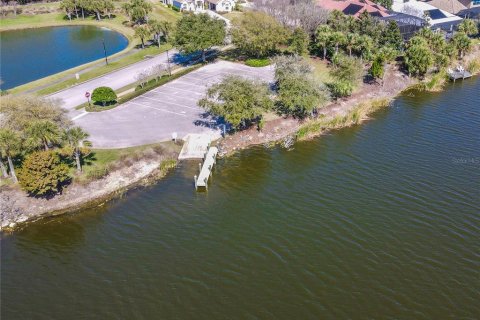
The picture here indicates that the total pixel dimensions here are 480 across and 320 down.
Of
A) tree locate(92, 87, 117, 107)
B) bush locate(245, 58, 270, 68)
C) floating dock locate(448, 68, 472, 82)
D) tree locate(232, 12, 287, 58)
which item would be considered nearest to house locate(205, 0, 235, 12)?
tree locate(232, 12, 287, 58)

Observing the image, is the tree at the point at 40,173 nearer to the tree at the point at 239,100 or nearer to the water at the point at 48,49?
the tree at the point at 239,100

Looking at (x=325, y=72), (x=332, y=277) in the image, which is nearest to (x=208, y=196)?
(x=332, y=277)

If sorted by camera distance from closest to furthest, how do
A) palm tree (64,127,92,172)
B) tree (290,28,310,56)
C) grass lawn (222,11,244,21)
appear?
palm tree (64,127,92,172) → tree (290,28,310,56) → grass lawn (222,11,244,21)

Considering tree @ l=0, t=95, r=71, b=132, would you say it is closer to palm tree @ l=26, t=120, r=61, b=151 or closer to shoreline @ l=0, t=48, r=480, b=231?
palm tree @ l=26, t=120, r=61, b=151

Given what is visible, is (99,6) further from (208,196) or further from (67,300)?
(67,300)

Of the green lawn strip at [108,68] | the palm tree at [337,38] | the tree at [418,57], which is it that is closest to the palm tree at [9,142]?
the green lawn strip at [108,68]
